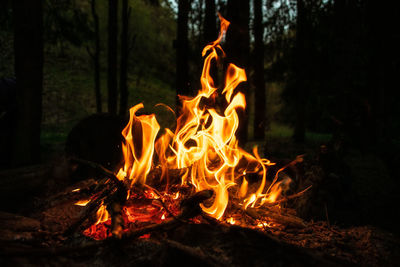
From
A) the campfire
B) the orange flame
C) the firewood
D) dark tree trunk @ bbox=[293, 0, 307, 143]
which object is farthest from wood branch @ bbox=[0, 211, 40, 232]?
dark tree trunk @ bbox=[293, 0, 307, 143]

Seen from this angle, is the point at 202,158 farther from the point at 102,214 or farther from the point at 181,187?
the point at 102,214

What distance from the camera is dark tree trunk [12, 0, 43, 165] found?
19.2 ft

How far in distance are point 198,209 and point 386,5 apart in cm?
835

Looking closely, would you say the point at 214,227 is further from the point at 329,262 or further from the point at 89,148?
the point at 89,148

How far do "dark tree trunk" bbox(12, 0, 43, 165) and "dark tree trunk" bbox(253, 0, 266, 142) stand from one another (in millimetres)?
9033

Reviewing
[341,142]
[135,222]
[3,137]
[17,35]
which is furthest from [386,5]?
[3,137]

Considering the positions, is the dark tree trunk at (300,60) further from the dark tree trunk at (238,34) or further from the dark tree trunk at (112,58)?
the dark tree trunk at (112,58)

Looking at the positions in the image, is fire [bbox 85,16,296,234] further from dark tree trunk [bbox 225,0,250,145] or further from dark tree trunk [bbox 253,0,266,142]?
dark tree trunk [bbox 253,0,266,142]

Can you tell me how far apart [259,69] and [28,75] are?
9.64 metres

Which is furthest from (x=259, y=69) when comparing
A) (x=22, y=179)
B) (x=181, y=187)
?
(x=22, y=179)

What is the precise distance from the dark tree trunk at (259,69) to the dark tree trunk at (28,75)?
356 inches

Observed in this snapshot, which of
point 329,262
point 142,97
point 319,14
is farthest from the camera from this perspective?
point 142,97

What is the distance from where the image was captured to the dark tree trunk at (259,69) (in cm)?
1250

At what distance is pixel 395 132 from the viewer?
6.27 meters
